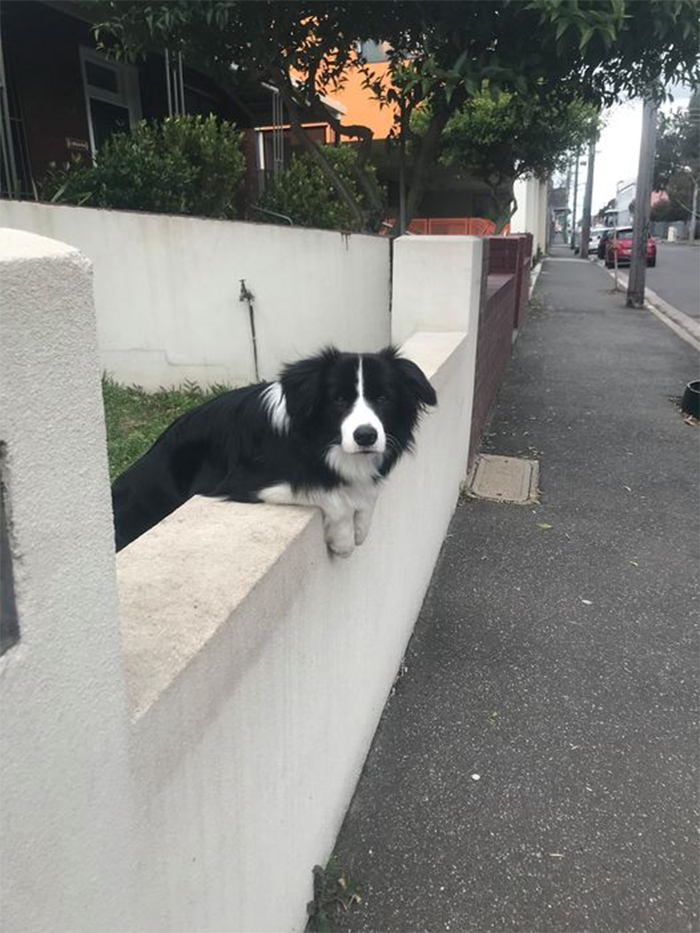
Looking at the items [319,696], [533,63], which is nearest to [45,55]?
[533,63]

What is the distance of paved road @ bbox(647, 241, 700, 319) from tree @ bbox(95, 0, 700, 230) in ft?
36.0

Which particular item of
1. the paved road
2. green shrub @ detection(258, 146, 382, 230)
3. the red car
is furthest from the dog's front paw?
the red car

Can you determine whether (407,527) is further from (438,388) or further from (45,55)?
(45,55)

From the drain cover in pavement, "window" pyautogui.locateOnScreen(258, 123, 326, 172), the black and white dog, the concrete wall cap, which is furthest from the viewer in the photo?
"window" pyautogui.locateOnScreen(258, 123, 326, 172)

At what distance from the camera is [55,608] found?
3.31 ft

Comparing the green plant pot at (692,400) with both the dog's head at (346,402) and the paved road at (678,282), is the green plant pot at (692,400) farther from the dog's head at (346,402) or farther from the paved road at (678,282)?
the paved road at (678,282)

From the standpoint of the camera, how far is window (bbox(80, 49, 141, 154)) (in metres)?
10.9

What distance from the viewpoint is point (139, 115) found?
1207 cm

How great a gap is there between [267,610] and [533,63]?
16.3 ft

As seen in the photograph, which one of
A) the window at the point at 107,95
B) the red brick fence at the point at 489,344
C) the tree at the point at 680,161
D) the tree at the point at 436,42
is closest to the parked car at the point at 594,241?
the tree at the point at 680,161

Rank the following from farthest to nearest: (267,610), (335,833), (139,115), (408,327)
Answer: (139,115)
(408,327)
(335,833)
(267,610)

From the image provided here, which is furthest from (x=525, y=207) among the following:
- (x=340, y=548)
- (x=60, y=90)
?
(x=340, y=548)

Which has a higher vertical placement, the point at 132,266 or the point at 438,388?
the point at 132,266

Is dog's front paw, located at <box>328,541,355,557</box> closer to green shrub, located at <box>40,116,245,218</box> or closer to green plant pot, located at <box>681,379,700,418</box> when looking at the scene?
green shrub, located at <box>40,116,245,218</box>
